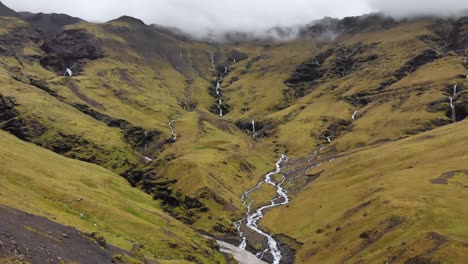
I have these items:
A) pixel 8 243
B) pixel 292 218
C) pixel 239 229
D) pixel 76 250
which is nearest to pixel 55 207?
pixel 76 250

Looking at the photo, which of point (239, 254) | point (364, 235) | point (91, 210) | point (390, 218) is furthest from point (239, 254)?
point (91, 210)

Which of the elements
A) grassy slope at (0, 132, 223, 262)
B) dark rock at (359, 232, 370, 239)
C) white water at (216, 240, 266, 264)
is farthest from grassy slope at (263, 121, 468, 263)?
grassy slope at (0, 132, 223, 262)

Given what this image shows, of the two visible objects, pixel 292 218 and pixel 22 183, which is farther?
pixel 292 218

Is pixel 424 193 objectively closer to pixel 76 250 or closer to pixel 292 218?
pixel 292 218

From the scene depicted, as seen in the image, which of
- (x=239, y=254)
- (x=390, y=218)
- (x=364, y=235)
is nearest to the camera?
(x=364, y=235)

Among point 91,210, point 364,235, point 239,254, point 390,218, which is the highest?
point 91,210

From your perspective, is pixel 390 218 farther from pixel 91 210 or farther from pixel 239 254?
pixel 91 210
